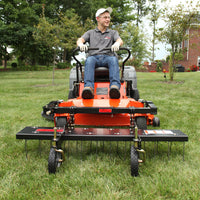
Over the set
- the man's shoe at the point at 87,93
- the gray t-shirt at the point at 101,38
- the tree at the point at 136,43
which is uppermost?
the tree at the point at 136,43

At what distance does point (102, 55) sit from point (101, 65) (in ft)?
0.52

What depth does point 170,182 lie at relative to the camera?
6.32ft

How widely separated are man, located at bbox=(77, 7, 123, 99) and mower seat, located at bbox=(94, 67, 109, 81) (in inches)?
2.8

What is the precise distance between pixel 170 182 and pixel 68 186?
856 millimetres

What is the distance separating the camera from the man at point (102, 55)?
307 centimetres

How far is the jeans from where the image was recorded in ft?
10.9

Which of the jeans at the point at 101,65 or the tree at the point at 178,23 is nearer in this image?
the jeans at the point at 101,65

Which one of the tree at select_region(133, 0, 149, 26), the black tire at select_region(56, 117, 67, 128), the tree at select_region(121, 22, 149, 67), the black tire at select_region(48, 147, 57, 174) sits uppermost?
the tree at select_region(133, 0, 149, 26)

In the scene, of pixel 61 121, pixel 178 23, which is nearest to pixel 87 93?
pixel 61 121

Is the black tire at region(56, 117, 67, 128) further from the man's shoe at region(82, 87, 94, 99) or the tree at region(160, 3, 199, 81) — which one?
the tree at region(160, 3, 199, 81)

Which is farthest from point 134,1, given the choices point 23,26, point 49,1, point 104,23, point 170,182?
point 170,182

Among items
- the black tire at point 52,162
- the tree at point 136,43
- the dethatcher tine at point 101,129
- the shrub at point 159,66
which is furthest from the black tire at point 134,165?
the shrub at point 159,66

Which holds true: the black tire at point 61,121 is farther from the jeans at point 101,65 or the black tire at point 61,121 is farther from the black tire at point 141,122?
the black tire at point 141,122

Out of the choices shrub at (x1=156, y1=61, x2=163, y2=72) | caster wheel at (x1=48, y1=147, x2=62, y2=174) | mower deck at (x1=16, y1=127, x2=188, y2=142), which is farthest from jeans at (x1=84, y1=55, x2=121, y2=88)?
shrub at (x1=156, y1=61, x2=163, y2=72)
